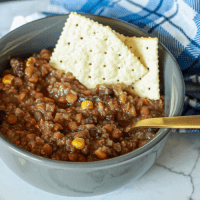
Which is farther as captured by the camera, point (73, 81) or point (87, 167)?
point (73, 81)

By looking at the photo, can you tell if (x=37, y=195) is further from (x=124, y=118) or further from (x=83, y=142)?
(x=124, y=118)

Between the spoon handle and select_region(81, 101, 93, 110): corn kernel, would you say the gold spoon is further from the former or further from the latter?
select_region(81, 101, 93, 110): corn kernel

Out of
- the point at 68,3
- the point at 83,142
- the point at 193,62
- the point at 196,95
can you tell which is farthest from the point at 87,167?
the point at 68,3

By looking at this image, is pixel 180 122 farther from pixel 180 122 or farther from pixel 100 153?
pixel 100 153

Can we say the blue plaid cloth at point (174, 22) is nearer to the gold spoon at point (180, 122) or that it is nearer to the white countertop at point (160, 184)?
Answer: the white countertop at point (160, 184)

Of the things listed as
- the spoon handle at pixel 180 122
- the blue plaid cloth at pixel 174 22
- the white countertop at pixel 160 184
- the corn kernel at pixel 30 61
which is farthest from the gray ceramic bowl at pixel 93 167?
the corn kernel at pixel 30 61

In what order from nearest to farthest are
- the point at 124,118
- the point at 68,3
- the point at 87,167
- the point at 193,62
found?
the point at 87,167 → the point at 124,118 → the point at 193,62 → the point at 68,3

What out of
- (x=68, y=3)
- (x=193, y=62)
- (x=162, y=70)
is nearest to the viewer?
(x=162, y=70)

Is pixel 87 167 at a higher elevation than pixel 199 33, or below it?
below
